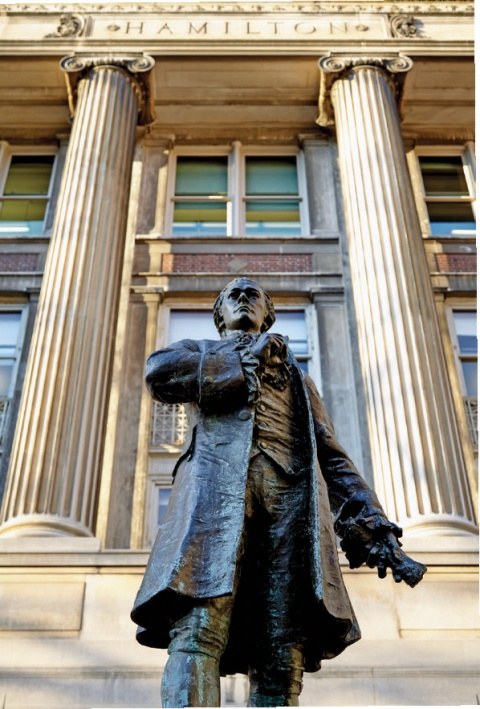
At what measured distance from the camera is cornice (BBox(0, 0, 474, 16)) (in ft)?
51.1

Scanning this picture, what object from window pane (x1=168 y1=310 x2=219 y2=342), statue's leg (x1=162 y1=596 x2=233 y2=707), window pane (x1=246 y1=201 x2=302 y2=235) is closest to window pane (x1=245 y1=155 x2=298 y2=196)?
window pane (x1=246 y1=201 x2=302 y2=235)

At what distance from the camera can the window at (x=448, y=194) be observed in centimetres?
1471

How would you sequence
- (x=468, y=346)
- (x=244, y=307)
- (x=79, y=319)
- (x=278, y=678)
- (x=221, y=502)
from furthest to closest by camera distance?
(x=468, y=346) < (x=79, y=319) < (x=244, y=307) < (x=221, y=502) < (x=278, y=678)

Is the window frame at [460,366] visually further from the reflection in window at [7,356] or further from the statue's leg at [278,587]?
the statue's leg at [278,587]

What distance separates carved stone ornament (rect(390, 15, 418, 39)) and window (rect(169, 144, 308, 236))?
9.17 feet

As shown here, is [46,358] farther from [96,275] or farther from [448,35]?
[448,35]

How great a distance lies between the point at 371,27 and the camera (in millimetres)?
15234

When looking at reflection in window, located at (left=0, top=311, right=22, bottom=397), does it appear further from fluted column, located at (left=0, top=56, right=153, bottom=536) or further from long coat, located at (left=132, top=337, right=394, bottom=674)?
long coat, located at (left=132, top=337, right=394, bottom=674)

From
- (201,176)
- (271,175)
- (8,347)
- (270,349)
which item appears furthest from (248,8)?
(270,349)

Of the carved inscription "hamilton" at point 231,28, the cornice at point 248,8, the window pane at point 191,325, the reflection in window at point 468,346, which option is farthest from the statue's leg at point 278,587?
the cornice at point 248,8

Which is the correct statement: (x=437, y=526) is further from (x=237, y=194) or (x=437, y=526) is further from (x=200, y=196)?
(x=200, y=196)

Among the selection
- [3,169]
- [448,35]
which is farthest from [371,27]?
[3,169]

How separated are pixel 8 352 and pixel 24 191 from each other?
3996 millimetres

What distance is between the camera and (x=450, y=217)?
14867 millimetres
